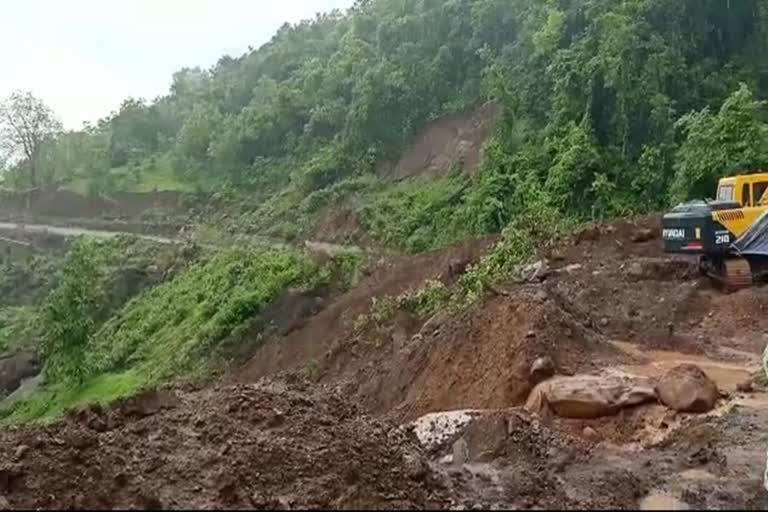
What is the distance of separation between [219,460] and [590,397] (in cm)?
561

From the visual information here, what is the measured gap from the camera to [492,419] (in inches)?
366

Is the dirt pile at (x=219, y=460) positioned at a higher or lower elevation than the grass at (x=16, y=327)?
higher

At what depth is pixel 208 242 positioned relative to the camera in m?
37.1

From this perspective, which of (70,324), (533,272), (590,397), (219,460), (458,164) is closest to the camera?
(219,460)

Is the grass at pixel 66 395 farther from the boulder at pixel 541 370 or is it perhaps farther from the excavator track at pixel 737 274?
the boulder at pixel 541 370

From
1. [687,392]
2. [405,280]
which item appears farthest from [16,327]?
[687,392]

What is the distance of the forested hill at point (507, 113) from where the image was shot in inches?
947

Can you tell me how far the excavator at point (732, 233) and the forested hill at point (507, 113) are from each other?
16.0 ft

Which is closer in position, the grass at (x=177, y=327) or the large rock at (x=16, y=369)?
the grass at (x=177, y=327)

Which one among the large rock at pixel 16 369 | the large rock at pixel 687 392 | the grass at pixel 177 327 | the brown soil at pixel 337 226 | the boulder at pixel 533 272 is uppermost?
the boulder at pixel 533 272

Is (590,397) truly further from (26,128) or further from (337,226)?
(26,128)

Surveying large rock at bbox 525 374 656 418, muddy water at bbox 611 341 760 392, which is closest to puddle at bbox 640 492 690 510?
large rock at bbox 525 374 656 418

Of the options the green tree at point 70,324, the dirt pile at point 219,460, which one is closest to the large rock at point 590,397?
the dirt pile at point 219,460

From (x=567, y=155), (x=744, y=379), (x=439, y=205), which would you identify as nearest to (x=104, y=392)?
(x=439, y=205)
